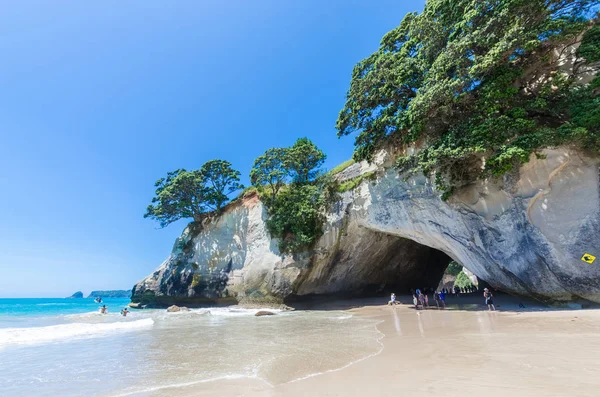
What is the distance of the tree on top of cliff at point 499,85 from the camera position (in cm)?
998

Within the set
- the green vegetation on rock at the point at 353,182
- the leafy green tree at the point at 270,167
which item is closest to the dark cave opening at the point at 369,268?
the green vegetation on rock at the point at 353,182

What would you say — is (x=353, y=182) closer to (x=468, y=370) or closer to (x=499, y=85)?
(x=499, y=85)

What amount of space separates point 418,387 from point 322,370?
1921mm

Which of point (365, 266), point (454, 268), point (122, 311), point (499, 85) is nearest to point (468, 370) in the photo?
point (499, 85)

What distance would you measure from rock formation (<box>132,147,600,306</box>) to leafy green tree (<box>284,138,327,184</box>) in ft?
12.9

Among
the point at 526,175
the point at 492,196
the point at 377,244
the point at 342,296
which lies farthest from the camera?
the point at 342,296

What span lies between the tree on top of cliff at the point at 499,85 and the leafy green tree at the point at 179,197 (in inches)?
788

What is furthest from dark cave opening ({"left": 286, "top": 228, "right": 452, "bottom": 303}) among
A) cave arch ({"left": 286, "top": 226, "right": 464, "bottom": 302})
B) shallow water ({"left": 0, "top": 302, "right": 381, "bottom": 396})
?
shallow water ({"left": 0, "top": 302, "right": 381, "bottom": 396})

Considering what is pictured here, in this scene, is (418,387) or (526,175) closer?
(418,387)

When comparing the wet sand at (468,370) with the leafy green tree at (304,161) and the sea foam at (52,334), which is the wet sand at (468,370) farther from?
the leafy green tree at (304,161)

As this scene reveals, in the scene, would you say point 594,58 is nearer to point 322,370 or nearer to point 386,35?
point 386,35

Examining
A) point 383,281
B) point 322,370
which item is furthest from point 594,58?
point 383,281

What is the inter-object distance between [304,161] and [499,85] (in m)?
14.9

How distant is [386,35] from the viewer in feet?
55.2
